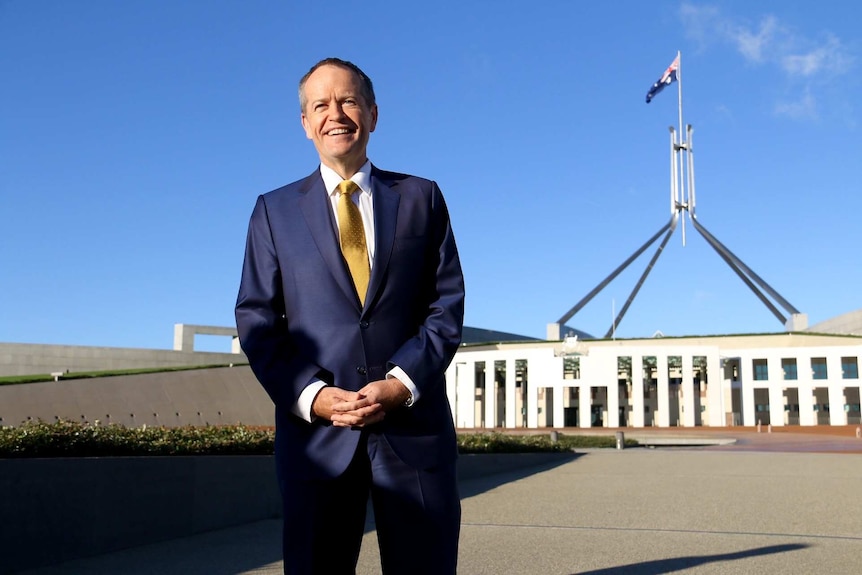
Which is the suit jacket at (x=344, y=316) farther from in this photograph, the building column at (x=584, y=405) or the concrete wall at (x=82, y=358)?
the concrete wall at (x=82, y=358)

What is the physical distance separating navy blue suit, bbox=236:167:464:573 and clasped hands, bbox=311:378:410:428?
0.05 meters

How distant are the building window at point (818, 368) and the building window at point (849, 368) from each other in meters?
1.19

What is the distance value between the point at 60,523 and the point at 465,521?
3328 millimetres

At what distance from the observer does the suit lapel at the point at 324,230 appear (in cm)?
219

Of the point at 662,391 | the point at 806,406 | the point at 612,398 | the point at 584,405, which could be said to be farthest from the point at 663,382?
the point at 806,406

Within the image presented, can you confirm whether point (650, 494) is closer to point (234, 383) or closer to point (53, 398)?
point (53, 398)

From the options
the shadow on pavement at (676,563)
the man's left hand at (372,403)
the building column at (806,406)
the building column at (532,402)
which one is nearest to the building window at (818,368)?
the building column at (806,406)

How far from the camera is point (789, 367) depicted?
141 ft

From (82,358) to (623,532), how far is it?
37084 mm

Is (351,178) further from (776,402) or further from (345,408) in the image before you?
(776,402)

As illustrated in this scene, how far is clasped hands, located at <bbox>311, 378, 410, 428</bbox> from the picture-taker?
6.49 ft

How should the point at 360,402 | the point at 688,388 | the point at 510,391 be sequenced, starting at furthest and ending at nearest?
the point at 510,391 < the point at 688,388 < the point at 360,402

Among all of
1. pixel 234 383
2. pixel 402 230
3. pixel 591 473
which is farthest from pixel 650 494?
pixel 234 383

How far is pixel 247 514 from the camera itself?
679 centimetres
